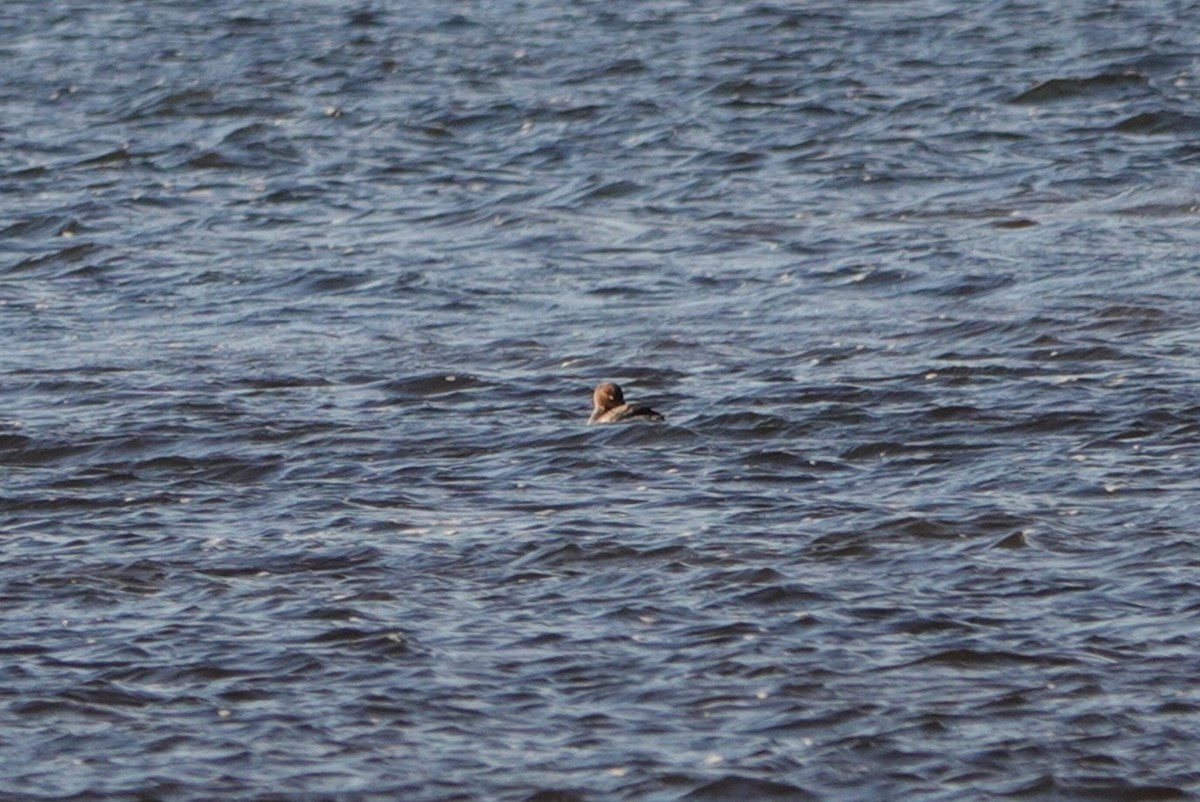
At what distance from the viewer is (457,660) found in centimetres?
1003

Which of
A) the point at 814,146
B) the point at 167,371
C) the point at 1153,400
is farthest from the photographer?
the point at 814,146

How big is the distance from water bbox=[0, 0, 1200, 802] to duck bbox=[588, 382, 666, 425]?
0.10m

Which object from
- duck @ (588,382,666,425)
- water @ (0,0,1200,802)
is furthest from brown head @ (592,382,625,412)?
water @ (0,0,1200,802)

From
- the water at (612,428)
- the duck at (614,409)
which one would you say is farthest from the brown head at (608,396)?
the water at (612,428)

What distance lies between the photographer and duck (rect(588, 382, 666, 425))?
13.4m

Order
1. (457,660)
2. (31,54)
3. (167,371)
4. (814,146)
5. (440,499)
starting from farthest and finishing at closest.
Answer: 1. (31,54)
2. (814,146)
3. (167,371)
4. (440,499)
5. (457,660)

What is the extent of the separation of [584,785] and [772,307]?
7939 mm

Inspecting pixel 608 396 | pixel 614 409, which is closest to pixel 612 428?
pixel 614 409

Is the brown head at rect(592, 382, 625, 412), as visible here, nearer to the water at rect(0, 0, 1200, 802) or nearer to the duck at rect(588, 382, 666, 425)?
the duck at rect(588, 382, 666, 425)

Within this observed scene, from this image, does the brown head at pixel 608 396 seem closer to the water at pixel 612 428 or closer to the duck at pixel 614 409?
the duck at pixel 614 409

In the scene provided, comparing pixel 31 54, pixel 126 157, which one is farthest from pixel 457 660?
pixel 31 54

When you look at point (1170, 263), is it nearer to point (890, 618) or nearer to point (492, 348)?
point (492, 348)

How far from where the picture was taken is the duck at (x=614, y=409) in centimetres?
1335

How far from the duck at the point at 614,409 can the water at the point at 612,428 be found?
0.32 feet
